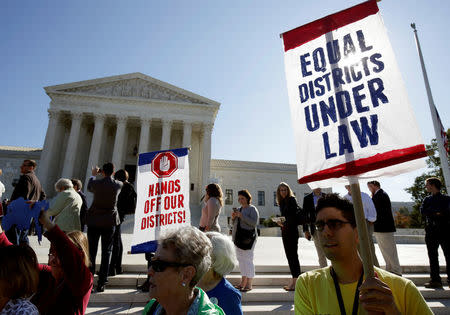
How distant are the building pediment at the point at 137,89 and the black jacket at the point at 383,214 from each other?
29961mm

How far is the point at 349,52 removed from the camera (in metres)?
1.92

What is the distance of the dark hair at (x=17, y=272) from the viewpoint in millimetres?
Result: 1816

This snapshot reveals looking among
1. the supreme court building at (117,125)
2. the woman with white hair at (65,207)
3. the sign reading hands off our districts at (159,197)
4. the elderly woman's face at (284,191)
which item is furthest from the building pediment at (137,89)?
the sign reading hands off our districts at (159,197)

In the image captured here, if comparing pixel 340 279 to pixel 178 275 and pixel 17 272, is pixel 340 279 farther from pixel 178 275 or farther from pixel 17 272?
pixel 17 272

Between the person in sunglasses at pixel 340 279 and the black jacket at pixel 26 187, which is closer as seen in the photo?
the person in sunglasses at pixel 340 279

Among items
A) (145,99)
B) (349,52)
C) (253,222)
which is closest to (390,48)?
(349,52)

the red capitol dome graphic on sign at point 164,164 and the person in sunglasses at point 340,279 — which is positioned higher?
the red capitol dome graphic on sign at point 164,164

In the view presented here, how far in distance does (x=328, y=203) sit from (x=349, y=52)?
41.8 inches

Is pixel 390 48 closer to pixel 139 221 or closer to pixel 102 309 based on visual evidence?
pixel 139 221

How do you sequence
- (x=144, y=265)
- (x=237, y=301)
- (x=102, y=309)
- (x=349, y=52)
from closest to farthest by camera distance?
(x=349, y=52), (x=237, y=301), (x=102, y=309), (x=144, y=265)

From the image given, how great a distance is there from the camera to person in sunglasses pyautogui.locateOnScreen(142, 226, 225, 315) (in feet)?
5.24

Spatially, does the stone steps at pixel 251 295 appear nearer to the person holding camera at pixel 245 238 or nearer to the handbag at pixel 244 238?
the person holding camera at pixel 245 238

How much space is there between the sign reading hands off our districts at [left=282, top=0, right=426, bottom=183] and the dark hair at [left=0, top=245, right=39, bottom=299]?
6.48 ft

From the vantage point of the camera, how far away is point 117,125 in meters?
33.2
